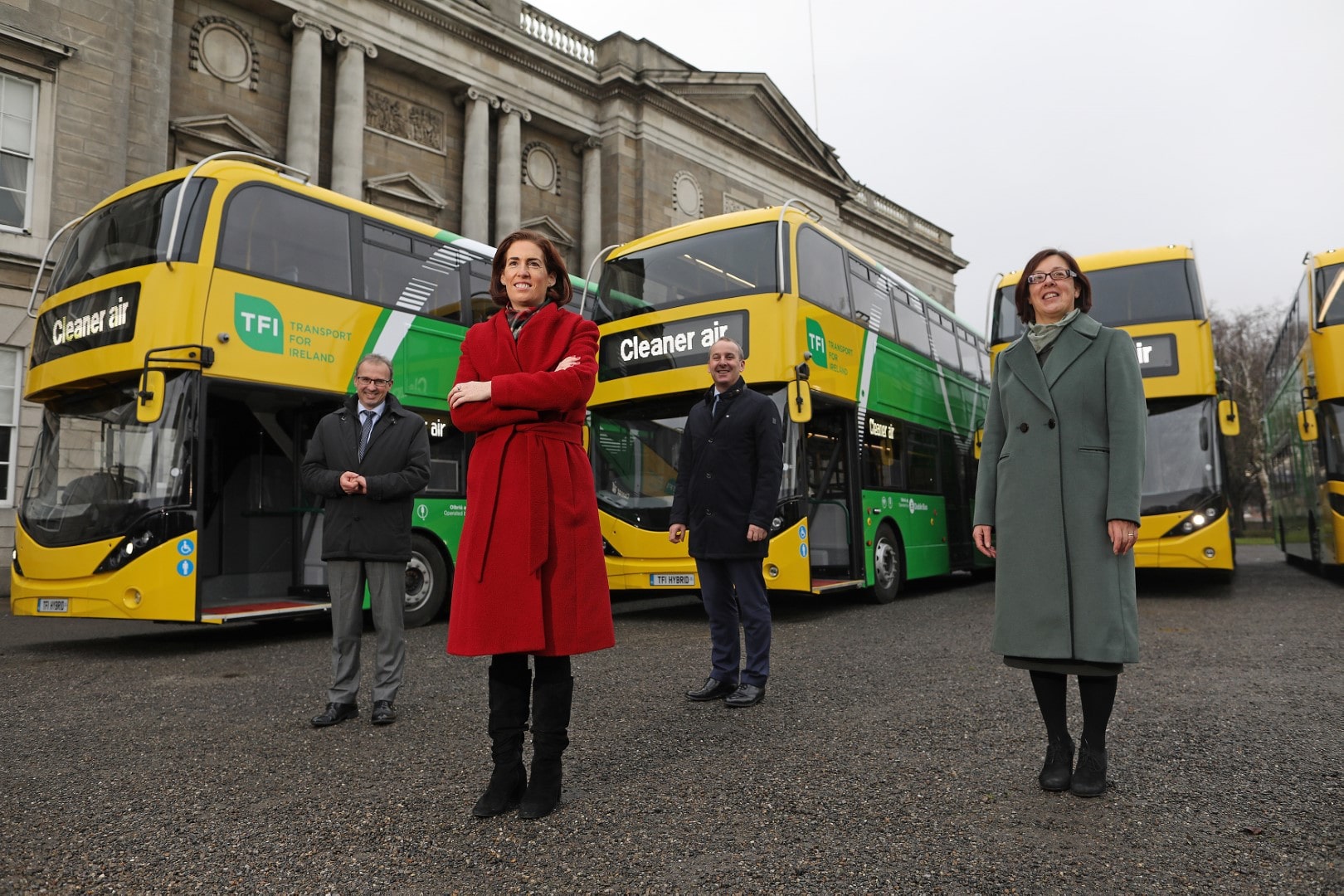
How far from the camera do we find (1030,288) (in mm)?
3615

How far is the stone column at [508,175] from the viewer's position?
77.6 ft

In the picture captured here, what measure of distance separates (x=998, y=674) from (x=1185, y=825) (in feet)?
9.18

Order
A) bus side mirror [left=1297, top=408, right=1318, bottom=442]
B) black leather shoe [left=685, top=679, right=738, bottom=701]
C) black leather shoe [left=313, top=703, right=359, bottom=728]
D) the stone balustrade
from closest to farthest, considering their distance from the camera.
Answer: black leather shoe [left=313, top=703, right=359, bottom=728]
black leather shoe [left=685, top=679, right=738, bottom=701]
bus side mirror [left=1297, top=408, right=1318, bottom=442]
the stone balustrade

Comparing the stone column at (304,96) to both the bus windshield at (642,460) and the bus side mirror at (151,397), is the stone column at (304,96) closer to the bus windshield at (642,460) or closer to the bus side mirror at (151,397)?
the bus windshield at (642,460)

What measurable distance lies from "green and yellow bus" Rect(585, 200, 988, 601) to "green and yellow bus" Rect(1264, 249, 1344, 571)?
15.9 feet

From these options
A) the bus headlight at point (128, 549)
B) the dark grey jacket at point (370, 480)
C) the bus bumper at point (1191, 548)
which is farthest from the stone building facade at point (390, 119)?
the bus bumper at point (1191, 548)

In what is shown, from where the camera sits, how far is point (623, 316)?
9.83 metres

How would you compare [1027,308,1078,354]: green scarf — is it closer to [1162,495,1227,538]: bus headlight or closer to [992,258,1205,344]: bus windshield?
[992,258,1205,344]: bus windshield

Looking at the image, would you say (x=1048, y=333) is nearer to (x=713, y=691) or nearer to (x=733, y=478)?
(x=733, y=478)

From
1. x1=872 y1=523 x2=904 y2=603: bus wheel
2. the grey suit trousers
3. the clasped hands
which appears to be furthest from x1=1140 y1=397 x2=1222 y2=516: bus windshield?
the clasped hands

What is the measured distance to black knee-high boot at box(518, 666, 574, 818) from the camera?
123 inches

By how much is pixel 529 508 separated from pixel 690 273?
6728 mm

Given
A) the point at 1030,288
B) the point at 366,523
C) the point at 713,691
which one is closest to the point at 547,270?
the point at 1030,288

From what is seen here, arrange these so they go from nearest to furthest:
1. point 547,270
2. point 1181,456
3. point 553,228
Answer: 1. point 547,270
2. point 1181,456
3. point 553,228
